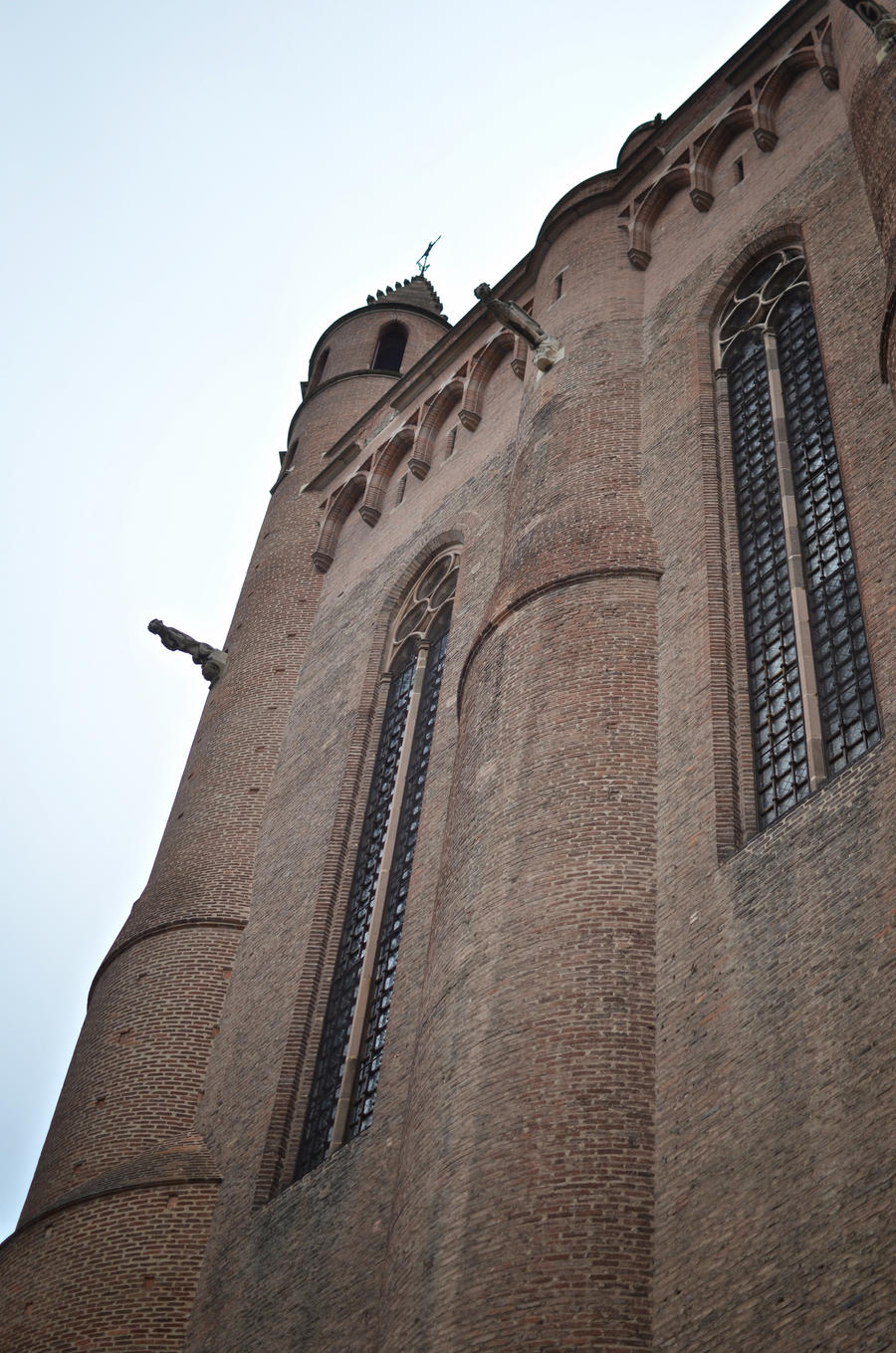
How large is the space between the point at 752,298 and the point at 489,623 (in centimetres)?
415

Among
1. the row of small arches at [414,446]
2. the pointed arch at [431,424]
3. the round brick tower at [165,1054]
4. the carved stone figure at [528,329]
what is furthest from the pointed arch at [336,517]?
the carved stone figure at [528,329]

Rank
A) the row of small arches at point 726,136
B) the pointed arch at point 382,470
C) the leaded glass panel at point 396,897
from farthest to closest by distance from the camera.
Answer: the pointed arch at point 382,470 < the row of small arches at point 726,136 < the leaded glass panel at point 396,897

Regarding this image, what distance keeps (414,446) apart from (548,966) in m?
10.5

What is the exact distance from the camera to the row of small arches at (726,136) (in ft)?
49.4

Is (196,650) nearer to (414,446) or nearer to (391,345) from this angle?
(414,446)

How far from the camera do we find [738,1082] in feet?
25.6

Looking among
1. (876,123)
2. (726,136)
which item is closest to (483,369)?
(726,136)

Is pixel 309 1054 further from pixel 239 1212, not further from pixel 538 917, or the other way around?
pixel 538 917

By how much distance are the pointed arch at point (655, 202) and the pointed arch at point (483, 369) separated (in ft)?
7.60

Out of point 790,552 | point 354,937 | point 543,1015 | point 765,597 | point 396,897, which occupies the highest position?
point 790,552

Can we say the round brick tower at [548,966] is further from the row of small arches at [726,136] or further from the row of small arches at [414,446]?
the row of small arches at [414,446]

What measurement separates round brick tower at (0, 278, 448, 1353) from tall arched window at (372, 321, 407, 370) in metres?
6.01

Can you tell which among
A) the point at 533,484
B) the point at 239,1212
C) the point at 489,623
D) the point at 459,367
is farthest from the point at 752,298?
the point at 239,1212

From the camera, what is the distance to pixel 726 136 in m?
16.1
